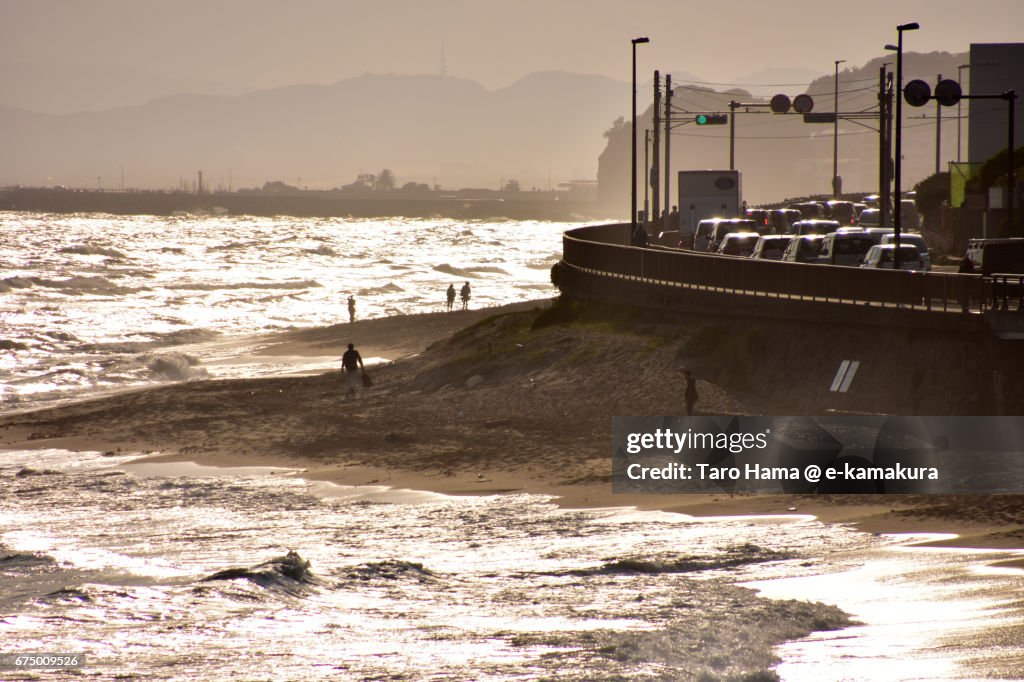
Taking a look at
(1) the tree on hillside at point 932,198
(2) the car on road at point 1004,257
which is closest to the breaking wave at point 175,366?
(2) the car on road at point 1004,257

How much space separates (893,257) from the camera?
31.2m

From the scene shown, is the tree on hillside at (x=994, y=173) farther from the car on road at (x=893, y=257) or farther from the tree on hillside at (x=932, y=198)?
the car on road at (x=893, y=257)

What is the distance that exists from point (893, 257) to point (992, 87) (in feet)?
167

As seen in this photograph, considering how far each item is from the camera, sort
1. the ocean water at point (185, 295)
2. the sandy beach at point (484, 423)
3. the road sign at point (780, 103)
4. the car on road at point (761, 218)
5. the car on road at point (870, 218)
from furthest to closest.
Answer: the road sign at point (780, 103) < the car on road at point (761, 218) < the car on road at point (870, 218) < the ocean water at point (185, 295) < the sandy beach at point (484, 423)

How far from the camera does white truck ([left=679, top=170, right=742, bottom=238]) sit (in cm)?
5969

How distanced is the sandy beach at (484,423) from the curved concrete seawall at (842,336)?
2.28ft

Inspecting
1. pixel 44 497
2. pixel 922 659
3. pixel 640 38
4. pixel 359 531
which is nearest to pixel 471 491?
pixel 359 531

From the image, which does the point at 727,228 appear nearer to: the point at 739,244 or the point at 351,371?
the point at 739,244

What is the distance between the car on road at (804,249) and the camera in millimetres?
35719

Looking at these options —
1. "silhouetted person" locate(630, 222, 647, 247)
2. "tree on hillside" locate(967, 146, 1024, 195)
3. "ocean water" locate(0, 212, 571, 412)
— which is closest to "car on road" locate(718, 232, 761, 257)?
"silhouetted person" locate(630, 222, 647, 247)

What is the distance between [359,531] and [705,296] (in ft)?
43.8

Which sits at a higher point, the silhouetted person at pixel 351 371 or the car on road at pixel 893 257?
the car on road at pixel 893 257

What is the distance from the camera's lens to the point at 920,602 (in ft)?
44.5

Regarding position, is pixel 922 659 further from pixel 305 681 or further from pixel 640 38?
pixel 640 38
